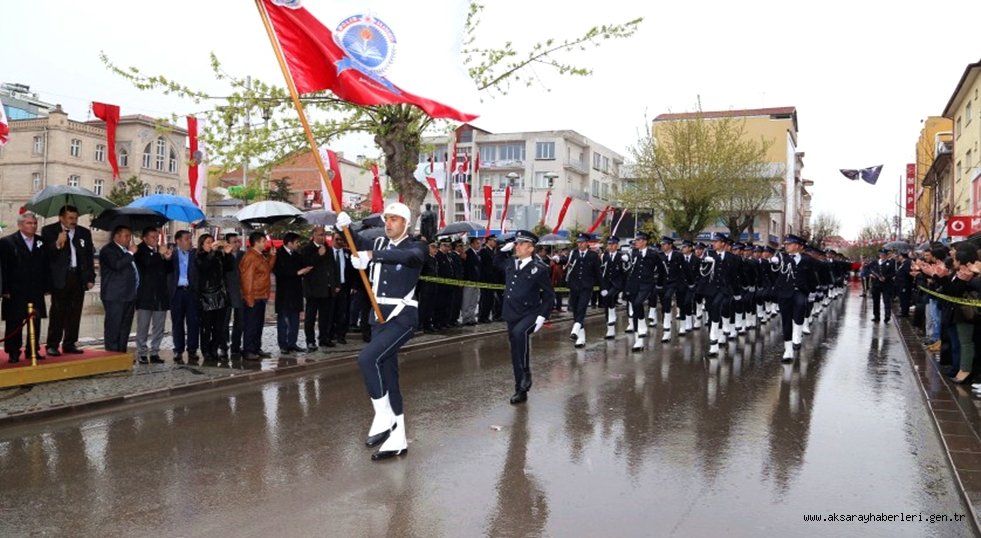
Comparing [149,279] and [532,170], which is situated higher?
[532,170]

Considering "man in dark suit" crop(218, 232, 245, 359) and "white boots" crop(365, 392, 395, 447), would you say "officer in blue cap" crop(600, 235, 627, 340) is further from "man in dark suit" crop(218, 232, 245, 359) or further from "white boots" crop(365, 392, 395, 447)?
"white boots" crop(365, 392, 395, 447)

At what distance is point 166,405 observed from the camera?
8438 mm

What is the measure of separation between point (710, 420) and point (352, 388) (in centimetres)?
438

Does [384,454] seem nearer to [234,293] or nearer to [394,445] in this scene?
[394,445]

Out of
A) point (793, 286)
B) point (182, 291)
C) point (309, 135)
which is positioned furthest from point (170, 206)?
point (793, 286)

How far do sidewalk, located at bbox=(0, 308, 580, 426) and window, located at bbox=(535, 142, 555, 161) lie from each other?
58251 mm

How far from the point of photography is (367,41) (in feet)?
25.1

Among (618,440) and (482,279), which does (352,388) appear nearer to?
(618,440)

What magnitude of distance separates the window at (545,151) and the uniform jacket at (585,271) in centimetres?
5548

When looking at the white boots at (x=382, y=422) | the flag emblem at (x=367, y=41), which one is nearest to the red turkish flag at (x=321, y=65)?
the flag emblem at (x=367, y=41)

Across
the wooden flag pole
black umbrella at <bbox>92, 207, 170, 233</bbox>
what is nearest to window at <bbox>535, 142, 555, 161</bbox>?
black umbrella at <bbox>92, 207, 170, 233</bbox>

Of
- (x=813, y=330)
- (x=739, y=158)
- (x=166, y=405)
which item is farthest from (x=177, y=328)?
(x=739, y=158)

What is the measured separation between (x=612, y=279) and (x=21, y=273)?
10.8m

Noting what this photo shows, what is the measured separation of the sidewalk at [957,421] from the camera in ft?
18.6
